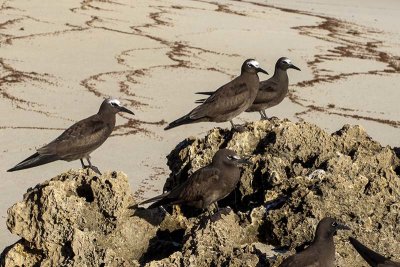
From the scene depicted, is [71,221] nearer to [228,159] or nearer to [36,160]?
[228,159]

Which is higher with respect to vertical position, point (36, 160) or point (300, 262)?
point (300, 262)

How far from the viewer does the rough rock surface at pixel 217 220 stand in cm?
392

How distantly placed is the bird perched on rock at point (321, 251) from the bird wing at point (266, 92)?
3.28 meters

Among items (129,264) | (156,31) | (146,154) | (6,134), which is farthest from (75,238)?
(156,31)

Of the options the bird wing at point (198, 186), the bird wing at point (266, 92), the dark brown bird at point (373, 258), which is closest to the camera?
the dark brown bird at point (373, 258)

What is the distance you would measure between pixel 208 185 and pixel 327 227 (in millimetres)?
838

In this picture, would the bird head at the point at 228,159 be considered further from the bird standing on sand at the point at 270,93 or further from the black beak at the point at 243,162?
the bird standing on sand at the point at 270,93

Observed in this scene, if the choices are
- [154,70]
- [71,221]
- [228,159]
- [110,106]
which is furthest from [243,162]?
[154,70]

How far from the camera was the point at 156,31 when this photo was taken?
50.2 ft

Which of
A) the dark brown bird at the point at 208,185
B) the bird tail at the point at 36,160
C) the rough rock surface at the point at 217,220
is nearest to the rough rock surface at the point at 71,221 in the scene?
the rough rock surface at the point at 217,220

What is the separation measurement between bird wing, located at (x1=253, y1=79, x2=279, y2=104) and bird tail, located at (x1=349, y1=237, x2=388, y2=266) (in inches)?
128

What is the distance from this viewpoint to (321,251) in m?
3.68

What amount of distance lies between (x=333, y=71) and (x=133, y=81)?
3540 millimetres

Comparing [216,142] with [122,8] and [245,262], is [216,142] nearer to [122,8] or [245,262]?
[245,262]
